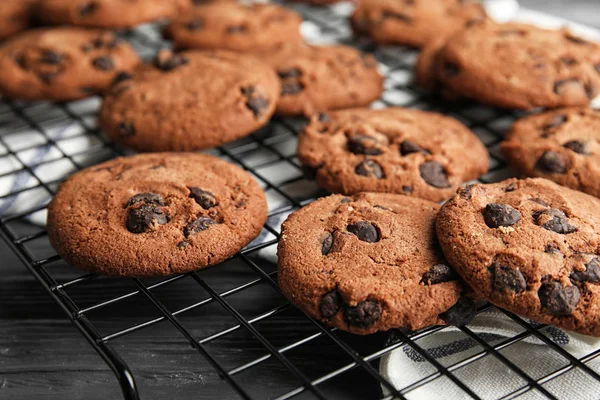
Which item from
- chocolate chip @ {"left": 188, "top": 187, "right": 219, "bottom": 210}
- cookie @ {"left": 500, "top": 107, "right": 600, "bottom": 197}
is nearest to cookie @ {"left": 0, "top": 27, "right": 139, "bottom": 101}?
chocolate chip @ {"left": 188, "top": 187, "right": 219, "bottom": 210}

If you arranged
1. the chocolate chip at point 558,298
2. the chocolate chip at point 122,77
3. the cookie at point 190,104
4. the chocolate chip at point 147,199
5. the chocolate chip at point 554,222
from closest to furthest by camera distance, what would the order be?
the chocolate chip at point 558,298 < the chocolate chip at point 554,222 < the chocolate chip at point 147,199 < the cookie at point 190,104 < the chocolate chip at point 122,77

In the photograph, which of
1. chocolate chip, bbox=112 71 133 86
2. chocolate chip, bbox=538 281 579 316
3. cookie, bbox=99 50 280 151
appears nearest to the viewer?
chocolate chip, bbox=538 281 579 316

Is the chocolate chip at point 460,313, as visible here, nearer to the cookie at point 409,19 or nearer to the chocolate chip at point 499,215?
the chocolate chip at point 499,215

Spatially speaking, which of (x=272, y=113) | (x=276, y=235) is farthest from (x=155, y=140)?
(x=276, y=235)

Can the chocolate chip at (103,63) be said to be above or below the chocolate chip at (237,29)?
below

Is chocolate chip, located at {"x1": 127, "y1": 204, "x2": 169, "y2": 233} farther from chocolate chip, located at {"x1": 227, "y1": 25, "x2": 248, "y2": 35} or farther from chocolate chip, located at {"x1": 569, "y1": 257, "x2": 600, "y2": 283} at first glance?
chocolate chip, located at {"x1": 227, "y1": 25, "x2": 248, "y2": 35}

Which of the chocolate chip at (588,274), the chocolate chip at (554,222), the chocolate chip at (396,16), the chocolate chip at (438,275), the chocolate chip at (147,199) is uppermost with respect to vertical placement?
the chocolate chip at (396,16)

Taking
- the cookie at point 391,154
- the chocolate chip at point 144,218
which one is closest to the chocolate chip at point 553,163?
the cookie at point 391,154

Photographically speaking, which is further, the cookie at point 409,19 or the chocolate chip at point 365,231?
the cookie at point 409,19
